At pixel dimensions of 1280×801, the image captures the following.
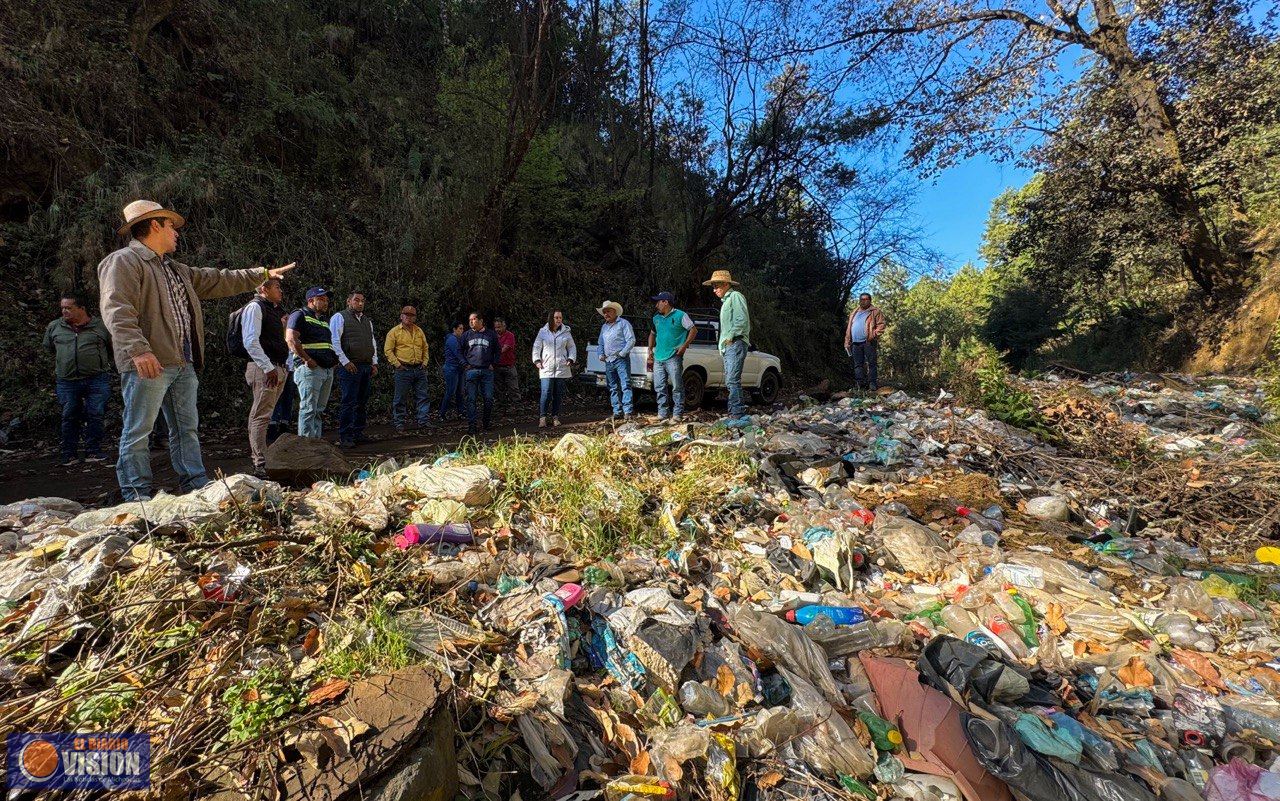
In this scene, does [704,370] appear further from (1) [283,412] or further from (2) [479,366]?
(1) [283,412]

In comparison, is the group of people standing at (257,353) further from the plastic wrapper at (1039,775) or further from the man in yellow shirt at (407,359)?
the plastic wrapper at (1039,775)

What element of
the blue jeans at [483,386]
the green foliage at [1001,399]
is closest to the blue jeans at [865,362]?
the green foliage at [1001,399]

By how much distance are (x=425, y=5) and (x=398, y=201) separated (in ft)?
24.6

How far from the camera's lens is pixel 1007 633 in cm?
279

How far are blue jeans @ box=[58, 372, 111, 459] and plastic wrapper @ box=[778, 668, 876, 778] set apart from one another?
285 inches


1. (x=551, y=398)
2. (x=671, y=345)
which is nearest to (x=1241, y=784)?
(x=671, y=345)

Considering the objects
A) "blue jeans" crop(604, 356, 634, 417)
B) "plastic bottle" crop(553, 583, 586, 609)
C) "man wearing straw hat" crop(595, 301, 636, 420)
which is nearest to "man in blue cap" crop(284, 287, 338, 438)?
"man wearing straw hat" crop(595, 301, 636, 420)

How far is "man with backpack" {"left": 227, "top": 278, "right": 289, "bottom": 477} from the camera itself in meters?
4.40

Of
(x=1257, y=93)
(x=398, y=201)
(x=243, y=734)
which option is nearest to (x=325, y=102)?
(x=398, y=201)

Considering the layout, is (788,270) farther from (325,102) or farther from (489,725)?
(489,725)

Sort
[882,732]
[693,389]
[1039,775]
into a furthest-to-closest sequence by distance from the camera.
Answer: [693,389]
[882,732]
[1039,775]

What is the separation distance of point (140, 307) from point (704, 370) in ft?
24.5

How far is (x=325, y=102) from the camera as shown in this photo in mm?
10289

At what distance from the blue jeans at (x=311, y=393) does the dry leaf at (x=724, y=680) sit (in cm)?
439
